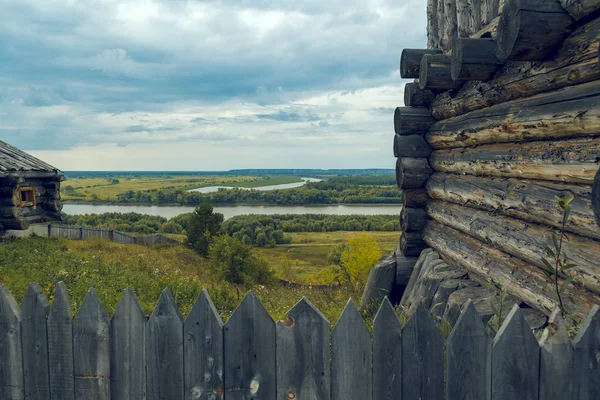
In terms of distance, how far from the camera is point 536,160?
3.83 meters

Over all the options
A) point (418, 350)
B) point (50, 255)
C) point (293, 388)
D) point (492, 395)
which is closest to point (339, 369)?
point (293, 388)

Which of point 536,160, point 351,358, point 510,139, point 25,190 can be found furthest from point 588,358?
point 25,190

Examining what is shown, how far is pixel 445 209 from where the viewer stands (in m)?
6.21

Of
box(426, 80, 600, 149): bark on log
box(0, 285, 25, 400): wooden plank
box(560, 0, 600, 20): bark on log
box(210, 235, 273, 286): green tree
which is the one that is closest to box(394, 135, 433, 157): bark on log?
box(426, 80, 600, 149): bark on log

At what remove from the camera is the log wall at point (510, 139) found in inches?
A: 125

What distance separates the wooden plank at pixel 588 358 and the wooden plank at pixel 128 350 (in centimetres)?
202

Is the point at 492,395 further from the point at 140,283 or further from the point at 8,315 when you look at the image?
the point at 140,283

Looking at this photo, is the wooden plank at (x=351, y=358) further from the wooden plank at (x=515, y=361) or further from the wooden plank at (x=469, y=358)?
the wooden plank at (x=515, y=361)

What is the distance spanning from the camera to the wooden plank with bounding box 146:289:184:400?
2.08 meters

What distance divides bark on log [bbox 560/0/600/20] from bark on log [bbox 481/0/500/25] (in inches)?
68.3

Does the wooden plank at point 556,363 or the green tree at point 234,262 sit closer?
the wooden plank at point 556,363

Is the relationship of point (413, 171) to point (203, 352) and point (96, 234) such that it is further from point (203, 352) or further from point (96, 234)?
point (96, 234)

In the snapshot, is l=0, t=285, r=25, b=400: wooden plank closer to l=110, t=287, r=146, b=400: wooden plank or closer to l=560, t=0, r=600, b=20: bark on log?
l=110, t=287, r=146, b=400: wooden plank

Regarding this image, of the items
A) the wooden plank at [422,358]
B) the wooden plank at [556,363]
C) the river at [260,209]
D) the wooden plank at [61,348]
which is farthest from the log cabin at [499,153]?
the river at [260,209]
